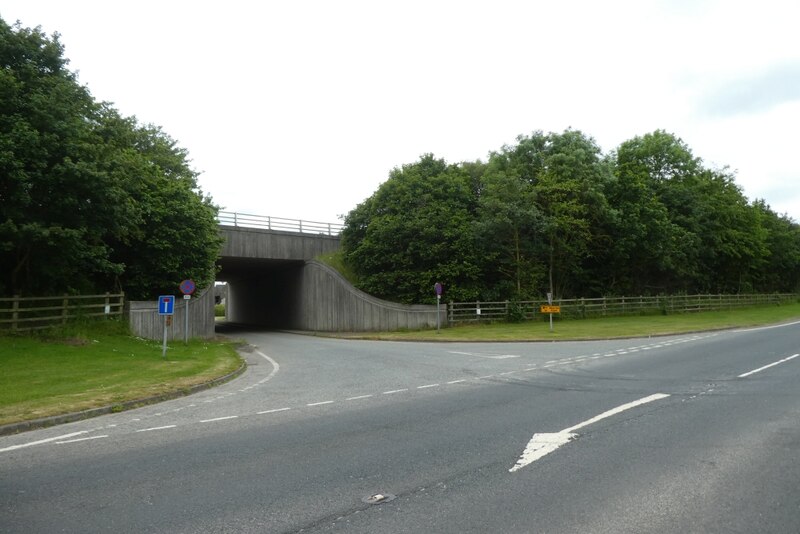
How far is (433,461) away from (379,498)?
1154 millimetres

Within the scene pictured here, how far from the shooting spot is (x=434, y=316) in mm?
31906

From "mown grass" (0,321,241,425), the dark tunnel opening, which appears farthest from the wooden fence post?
the dark tunnel opening

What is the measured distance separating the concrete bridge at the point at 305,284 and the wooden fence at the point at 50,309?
888 cm

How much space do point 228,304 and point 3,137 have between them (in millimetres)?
47184

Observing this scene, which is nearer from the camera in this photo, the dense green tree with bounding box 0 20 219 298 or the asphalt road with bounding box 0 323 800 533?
the asphalt road with bounding box 0 323 800 533

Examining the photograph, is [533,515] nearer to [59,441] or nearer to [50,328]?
[59,441]

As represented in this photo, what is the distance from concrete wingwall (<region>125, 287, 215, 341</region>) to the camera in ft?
76.2

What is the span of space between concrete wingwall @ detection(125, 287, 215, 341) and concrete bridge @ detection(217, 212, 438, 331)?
4293mm

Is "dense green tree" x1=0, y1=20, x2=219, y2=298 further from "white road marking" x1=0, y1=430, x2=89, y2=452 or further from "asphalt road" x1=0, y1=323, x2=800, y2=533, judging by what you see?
"white road marking" x1=0, y1=430, x2=89, y2=452

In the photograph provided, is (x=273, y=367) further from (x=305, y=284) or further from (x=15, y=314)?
(x=305, y=284)

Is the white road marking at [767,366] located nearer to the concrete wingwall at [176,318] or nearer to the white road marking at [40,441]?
the white road marking at [40,441]

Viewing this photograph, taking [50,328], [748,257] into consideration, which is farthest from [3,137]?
[748,257]

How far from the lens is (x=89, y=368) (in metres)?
13.9

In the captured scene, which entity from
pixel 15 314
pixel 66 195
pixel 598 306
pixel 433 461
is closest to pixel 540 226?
pixel 598 306
